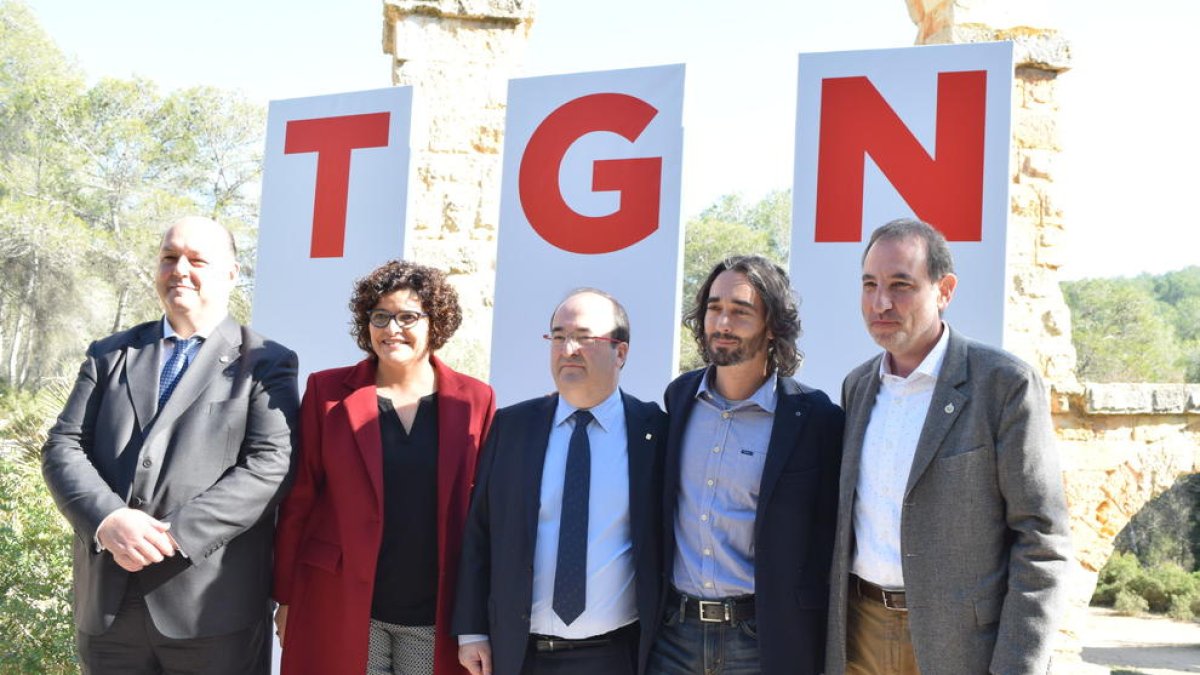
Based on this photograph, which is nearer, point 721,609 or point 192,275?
point 721,609

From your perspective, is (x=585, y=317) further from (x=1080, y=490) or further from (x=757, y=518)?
(x=1080, y=490)

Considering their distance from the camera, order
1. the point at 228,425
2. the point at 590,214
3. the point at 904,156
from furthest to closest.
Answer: the point at 590,214 < the point at 904,156 < the point at 228,425

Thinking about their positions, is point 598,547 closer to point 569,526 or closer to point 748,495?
point 569,526

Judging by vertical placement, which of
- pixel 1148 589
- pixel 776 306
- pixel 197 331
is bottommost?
pixel 1148 589

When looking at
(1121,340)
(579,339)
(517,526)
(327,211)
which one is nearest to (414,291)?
(579,339)

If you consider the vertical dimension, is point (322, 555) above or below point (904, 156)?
below

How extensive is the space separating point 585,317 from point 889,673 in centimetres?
112

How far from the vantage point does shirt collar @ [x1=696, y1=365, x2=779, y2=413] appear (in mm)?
2363

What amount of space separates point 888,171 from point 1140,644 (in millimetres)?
13279

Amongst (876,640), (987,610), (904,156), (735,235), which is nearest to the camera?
(987,610)

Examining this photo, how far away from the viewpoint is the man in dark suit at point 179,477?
2375mm

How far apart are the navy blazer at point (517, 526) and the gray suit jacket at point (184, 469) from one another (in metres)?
0.58

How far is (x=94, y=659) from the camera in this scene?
94.1 inches

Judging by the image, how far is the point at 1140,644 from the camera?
13.9 m
